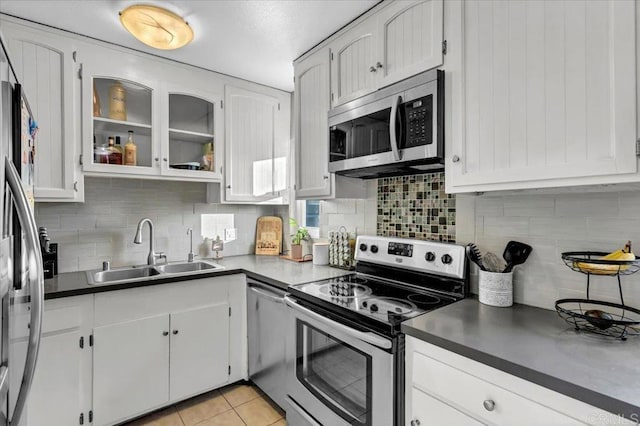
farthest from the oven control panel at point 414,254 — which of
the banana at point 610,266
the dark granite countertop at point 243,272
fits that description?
the banana at point 610,266

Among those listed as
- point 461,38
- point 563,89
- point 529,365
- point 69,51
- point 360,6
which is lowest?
point 529,365

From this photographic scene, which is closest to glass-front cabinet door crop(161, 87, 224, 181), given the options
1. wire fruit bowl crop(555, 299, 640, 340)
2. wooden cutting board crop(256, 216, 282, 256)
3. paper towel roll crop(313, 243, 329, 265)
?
wooden cutting board crop(256, 216, 282, 256)

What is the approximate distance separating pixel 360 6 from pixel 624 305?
175cm

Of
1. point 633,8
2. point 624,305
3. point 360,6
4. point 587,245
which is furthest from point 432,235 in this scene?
point 360,6

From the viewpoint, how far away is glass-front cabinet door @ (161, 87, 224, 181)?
2297 millimetres

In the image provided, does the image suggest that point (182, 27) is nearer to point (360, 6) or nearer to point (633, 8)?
point (360, 6)

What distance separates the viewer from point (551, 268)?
1.36 m

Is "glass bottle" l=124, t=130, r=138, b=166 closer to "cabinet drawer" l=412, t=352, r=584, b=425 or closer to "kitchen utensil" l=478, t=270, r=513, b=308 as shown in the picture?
"cabinet drawer" l=412, t=352, r=584, b=425

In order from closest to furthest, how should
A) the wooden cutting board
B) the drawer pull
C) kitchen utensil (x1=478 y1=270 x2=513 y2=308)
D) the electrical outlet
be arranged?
the drawer pull, kitchen utensil (x1=478 y1=270 x2=513 y2=308), the electrical outlet, the wooden cutting board

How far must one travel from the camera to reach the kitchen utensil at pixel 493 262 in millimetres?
1521

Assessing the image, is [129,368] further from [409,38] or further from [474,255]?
[409,38]

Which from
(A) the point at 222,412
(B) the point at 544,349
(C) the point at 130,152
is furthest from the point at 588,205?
(C) the point at 130,152

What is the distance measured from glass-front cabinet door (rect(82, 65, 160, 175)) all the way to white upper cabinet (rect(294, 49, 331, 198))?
0.98 meters

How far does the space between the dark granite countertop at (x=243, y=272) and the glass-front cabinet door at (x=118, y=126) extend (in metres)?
0.68
